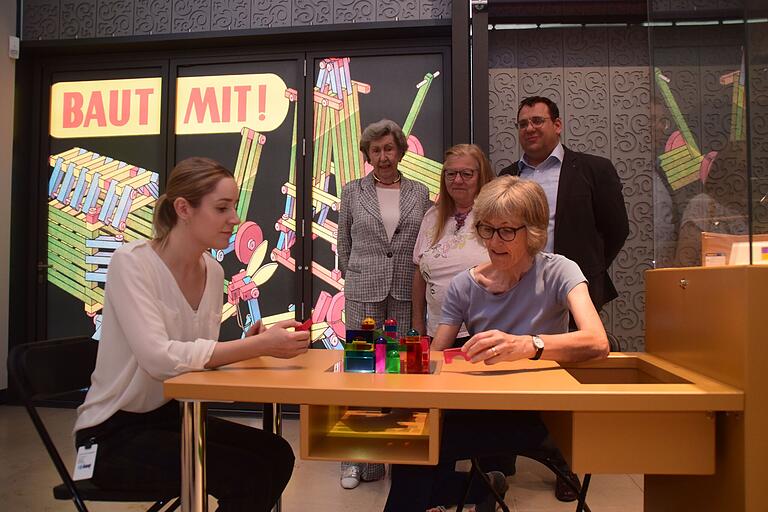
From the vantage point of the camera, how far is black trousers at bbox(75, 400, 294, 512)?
1.58m

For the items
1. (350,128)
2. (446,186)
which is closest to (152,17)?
(350,128)

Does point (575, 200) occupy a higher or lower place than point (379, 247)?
higher

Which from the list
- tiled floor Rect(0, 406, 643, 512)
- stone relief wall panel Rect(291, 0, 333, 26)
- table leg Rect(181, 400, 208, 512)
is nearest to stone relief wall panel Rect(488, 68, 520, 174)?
stone relief wall panel Rect(291, 0, 333, 26)

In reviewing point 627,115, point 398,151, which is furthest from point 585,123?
point 398,151

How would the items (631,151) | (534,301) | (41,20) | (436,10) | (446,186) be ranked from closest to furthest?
(534,301), (446,186), (631,151), (436,10), (41,20)

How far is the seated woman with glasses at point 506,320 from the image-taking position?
1569 mm

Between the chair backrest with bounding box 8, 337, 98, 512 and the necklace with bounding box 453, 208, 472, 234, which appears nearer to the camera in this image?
the chair backrest with bounding box 8, 337, 98, 512

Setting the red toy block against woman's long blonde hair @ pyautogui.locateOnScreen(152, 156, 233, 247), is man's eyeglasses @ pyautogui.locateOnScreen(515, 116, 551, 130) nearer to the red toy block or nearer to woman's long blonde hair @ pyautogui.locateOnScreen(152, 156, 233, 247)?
the red toy block

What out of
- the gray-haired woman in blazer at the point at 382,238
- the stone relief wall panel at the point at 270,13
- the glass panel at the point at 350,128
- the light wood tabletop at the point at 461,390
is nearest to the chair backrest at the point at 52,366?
the light wood tabletop at the point at 461,390

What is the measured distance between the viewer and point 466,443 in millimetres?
1591

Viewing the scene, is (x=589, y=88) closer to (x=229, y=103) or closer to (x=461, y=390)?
(x=229, y=103)

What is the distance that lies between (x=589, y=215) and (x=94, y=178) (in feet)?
11.7

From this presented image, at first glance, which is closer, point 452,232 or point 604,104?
point 452,232

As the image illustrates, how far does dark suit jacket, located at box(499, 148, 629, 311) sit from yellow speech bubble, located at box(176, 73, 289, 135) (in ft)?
7.49
